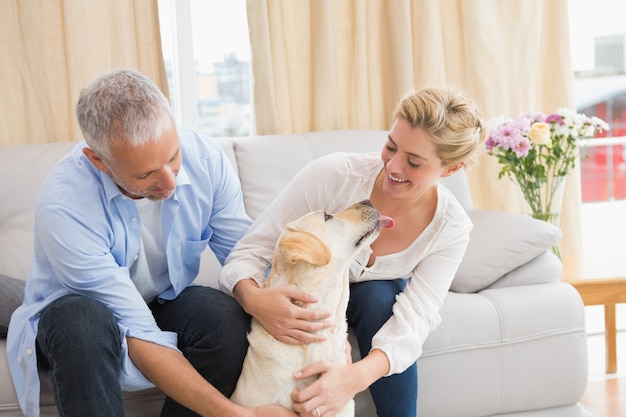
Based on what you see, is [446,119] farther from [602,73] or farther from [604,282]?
[602,73]

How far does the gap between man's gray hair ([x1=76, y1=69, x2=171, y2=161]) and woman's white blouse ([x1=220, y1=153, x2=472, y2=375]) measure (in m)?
0.41

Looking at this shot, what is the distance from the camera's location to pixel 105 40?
113 inches

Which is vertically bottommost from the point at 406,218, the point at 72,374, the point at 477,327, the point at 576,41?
the point at 477,327

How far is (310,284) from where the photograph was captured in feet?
5.33

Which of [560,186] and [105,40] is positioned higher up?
[105,40]

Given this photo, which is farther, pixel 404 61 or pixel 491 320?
pixel 404 61

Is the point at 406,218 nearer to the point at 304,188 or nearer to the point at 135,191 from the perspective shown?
the point at 304,188

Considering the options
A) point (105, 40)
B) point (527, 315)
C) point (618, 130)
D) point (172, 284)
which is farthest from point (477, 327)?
point (618, 130)

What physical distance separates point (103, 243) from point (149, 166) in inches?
9.6

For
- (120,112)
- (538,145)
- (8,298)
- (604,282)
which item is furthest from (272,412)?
(538,145)

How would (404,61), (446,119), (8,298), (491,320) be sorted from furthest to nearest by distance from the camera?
(404,61), (491,320), (8,298), (446,119)

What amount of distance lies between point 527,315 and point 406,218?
1.88 feet

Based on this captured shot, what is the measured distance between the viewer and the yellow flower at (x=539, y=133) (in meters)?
2.82

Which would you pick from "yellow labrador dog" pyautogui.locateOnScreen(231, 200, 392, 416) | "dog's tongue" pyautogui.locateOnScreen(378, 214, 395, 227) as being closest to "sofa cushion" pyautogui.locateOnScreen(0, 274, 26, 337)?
"yellow labrador dog" pyautogui.locateOnScreen(231, 200, 392, 416)
